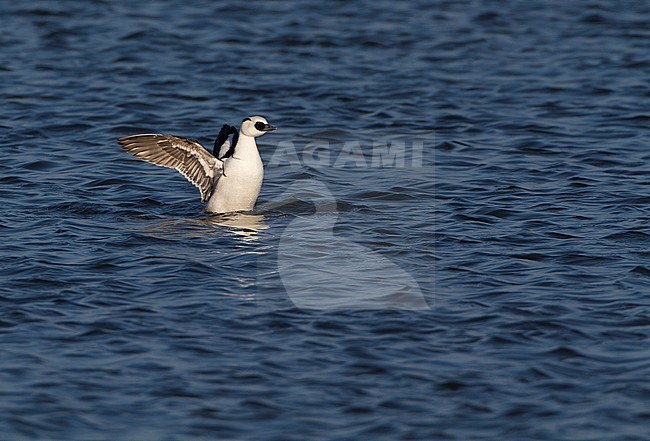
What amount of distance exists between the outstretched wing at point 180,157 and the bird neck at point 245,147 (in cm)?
31

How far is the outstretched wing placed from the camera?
12961mm

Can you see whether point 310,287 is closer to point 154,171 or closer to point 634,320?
point 634,320

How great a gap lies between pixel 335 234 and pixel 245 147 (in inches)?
63.1

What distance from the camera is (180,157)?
13.1 meters

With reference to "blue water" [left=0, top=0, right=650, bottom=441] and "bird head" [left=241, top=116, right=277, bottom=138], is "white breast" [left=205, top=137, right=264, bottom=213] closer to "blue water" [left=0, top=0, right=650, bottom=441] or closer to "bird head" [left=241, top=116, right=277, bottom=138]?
"bird head" [left=241, top=116, right=277, bottom=138]

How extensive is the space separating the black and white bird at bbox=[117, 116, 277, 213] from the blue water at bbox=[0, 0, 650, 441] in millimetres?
289

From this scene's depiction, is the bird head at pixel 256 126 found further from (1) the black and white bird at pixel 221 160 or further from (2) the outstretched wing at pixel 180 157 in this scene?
(2) the outstretched wing at pixel 180 157

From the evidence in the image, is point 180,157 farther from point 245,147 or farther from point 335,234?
point 335,234

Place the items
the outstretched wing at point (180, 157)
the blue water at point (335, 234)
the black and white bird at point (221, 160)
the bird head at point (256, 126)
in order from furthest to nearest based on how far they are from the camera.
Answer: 1. the outstretched wing at point (180, 157)
2. the black and white bird at point (221, 160)
3. the bird head at point (256, 126)
4. the blue water at point (335, 234)

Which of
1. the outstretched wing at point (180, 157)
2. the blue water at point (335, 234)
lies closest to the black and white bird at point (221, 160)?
the outstretched wing at point (180, 157)

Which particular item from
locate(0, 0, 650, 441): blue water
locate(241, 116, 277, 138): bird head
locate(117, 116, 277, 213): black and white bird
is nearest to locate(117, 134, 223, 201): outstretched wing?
locate(117, 116, 277, 213): black and white bird

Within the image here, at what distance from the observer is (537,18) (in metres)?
23.3

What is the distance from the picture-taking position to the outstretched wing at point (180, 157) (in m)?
13.0

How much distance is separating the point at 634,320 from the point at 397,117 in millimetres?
8389
